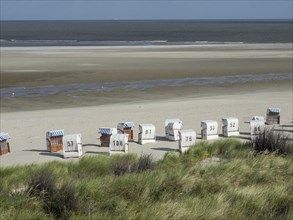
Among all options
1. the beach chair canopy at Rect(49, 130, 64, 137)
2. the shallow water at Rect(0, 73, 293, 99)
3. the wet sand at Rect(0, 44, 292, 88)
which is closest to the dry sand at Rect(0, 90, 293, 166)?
the beach chair canopy at Rect(49, 130, 64, 137)

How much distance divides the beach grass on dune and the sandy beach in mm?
2925

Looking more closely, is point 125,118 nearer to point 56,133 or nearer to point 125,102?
point 125,102

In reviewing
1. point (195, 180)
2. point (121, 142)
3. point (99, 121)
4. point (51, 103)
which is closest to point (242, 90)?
point (51, 103)

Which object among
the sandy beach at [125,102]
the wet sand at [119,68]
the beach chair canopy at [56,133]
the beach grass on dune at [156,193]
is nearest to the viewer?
the beach grass on dune at [156,193]

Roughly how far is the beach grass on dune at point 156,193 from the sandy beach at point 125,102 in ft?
9.60

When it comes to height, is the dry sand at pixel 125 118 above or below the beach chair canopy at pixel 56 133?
below

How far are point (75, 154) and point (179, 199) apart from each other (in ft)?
17.2

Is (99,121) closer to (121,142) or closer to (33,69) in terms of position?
(121,142)

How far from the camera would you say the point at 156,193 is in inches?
285

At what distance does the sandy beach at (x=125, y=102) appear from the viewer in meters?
13.9

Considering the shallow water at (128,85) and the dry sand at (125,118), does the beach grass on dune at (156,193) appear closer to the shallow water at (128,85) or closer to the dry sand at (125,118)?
the dry sand at (125,118)

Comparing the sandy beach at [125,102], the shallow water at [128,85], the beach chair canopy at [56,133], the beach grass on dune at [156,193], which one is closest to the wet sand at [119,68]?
the sandy beach at [125,102]

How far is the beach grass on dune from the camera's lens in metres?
6.30

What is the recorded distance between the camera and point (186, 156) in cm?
1098
